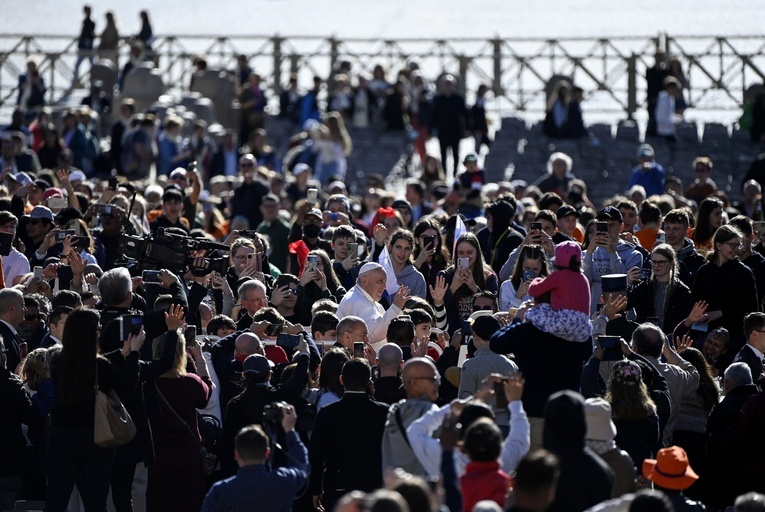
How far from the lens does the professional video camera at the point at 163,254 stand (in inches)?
501

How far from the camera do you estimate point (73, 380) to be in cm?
998

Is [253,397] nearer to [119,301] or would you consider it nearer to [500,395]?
[119,301]

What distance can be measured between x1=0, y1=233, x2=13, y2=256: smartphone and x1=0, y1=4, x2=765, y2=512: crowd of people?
17mm

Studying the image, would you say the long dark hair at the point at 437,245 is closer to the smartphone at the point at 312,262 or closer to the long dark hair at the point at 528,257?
the smartphone at the point at 312,262

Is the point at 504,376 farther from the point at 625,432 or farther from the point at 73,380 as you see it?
the point at 73,380

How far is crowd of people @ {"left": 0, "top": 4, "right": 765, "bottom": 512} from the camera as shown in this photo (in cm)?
891

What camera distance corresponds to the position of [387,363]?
10.3 m

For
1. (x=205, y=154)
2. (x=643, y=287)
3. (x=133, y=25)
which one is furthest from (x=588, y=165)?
(x=133, y=25)

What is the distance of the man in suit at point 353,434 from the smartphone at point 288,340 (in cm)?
68

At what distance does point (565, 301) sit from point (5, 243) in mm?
5445

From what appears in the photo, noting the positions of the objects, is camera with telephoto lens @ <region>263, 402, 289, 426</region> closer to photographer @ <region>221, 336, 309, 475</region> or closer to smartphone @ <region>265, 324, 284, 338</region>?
photographer @ <region>221, 336, 309, 475</region>

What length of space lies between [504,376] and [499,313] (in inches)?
75.7

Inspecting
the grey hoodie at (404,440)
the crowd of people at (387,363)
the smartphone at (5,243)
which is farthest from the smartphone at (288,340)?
the smartphone at (5,243)

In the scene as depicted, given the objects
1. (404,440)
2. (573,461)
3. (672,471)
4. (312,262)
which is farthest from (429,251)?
(573,461)
